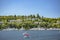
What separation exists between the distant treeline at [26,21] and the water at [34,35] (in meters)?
0.09

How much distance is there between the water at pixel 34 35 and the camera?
7.03ft

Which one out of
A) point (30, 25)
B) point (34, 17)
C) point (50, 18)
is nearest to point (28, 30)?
point (30, 25)

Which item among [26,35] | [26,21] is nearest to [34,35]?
[26,35]

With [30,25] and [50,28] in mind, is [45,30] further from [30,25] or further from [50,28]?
[30,25]

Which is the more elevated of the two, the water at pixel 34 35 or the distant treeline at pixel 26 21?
the distant treeline at pixel 26 21

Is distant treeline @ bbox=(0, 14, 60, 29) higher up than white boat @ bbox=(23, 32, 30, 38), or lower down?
higher up

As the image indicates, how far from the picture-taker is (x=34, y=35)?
7.14ft

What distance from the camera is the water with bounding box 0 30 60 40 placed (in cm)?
214

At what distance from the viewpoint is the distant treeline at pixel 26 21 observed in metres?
2.20

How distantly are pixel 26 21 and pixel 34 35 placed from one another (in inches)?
10.2

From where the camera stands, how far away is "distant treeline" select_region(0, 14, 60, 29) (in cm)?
220

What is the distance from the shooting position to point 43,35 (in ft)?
7.23

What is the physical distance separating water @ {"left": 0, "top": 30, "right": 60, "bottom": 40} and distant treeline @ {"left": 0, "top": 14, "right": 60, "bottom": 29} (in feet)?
0.30

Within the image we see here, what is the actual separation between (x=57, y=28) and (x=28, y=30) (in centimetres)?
48
